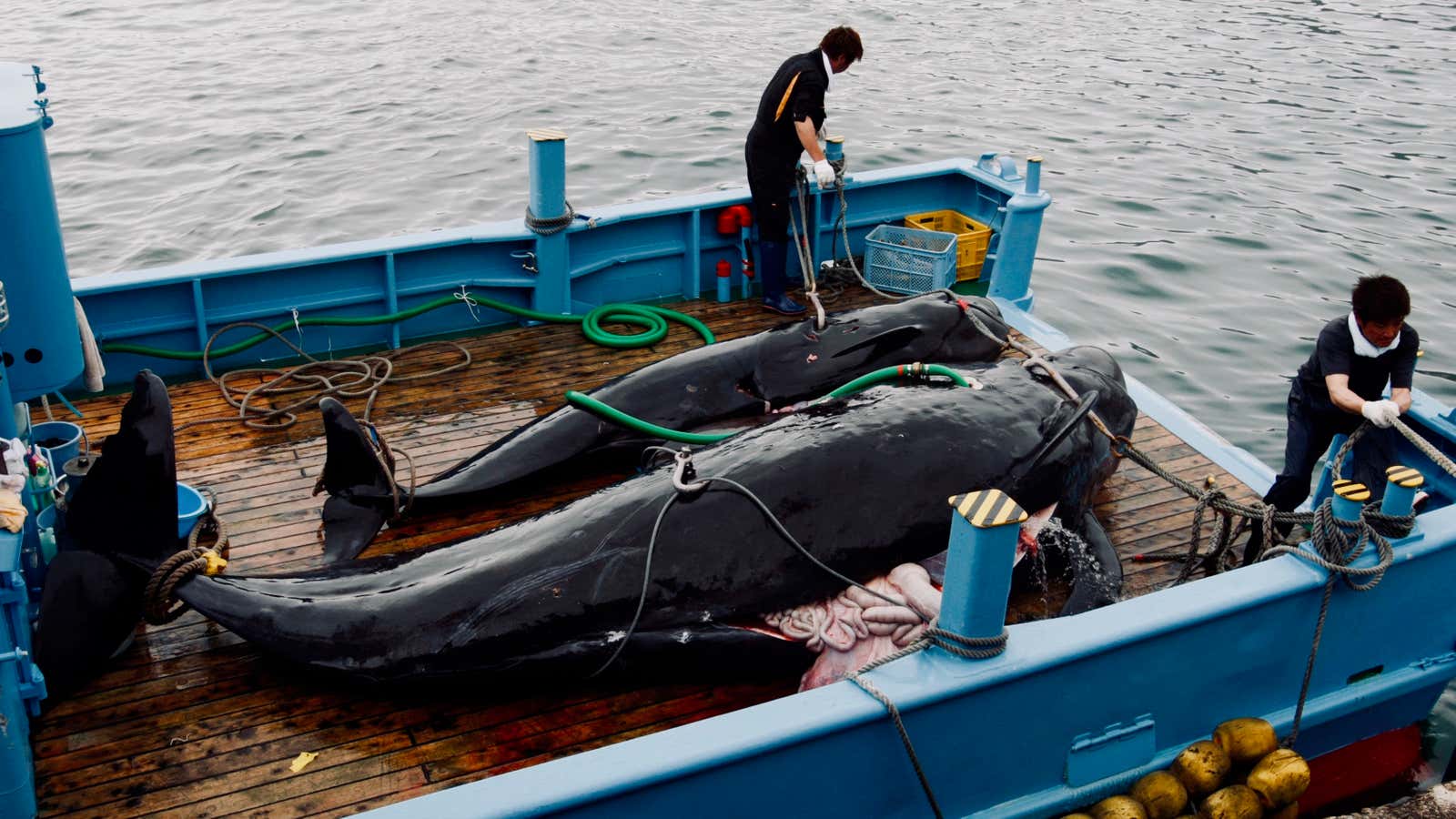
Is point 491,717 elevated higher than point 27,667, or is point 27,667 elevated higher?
point 27,667

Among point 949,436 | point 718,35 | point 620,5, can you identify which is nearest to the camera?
point 949,436

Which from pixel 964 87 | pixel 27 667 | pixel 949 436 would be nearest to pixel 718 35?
pixel 964 87

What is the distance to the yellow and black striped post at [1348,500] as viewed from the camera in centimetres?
476

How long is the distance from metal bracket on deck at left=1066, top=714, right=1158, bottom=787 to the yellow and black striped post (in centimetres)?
117

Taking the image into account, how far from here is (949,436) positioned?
5465 mm

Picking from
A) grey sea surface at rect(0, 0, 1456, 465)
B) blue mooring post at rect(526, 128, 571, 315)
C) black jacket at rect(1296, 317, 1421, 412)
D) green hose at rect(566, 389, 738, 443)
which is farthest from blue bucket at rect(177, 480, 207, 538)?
grey sea surface at rect(0, 0, 1456, 465)

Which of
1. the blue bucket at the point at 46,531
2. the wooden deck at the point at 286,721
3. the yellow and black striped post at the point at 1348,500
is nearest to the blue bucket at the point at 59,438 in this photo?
the blue bucket at the point at 46,531

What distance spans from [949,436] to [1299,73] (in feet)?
59.6

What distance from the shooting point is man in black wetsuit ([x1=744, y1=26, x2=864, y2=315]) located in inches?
328

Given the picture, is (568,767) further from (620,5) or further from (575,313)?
(620,5)

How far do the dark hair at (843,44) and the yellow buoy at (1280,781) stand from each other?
17.9ft

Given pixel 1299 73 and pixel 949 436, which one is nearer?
pixel 949 436

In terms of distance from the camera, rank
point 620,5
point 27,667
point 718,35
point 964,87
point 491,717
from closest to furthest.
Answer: point 27,667
point 491,717
point 964,87
point 718,35
point 620,5

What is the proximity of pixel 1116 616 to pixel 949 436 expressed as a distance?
1217 mm
